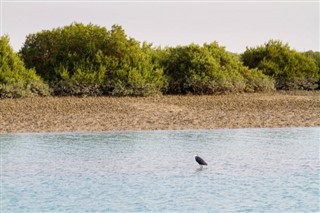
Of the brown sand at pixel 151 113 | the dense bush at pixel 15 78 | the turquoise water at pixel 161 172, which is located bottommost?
the turquoise water at pixel 161 172

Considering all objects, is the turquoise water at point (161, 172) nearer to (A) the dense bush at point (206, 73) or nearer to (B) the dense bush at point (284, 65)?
(A) the dense bush at point (206, 73)

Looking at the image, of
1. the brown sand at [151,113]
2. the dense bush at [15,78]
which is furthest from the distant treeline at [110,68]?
the brown sand at [151,113]

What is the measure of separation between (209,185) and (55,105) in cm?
1590

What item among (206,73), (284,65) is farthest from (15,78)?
(284,65)

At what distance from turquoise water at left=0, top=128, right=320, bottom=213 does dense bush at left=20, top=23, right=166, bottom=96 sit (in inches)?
405

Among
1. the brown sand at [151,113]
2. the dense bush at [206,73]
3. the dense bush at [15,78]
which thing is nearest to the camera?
the brown sand at [151,113]

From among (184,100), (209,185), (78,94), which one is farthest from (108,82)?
(209,185)

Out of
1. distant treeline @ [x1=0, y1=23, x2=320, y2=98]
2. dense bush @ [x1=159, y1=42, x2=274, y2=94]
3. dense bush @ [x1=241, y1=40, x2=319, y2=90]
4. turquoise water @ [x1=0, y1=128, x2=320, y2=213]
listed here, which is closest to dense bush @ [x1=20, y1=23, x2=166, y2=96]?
distant treeline @ [x1=0, y1=23, x2=320, y2=98]

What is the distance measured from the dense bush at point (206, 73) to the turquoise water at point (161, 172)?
38.7 feet

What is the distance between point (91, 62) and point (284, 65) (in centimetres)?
1361

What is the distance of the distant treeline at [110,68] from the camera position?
33.8m

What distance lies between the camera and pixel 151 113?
28.4 metres

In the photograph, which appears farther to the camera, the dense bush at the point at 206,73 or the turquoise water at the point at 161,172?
the dense bush at the point at 206,73

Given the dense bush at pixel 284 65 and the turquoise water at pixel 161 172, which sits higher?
the dense bush at pixel 284 65
